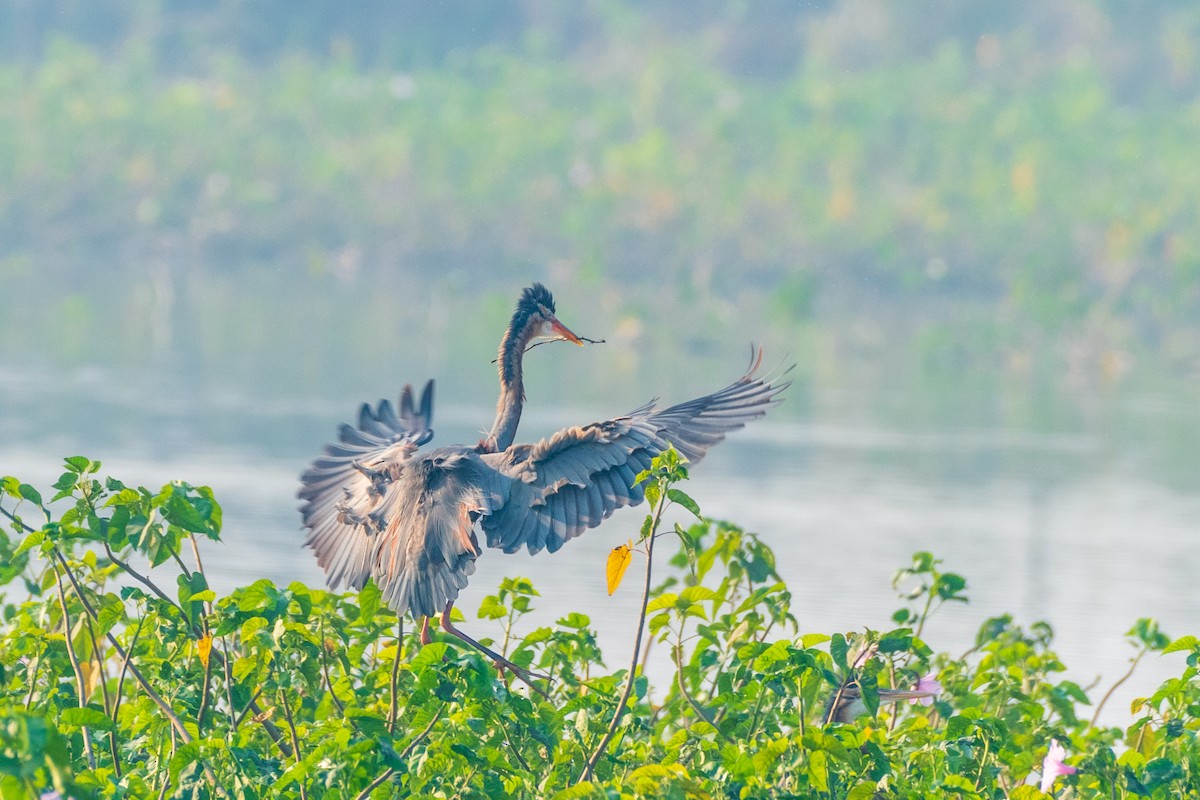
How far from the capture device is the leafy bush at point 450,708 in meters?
4.01

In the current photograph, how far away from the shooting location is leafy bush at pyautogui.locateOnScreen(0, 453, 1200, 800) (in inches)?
158

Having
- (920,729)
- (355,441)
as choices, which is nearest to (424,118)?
(355,441)

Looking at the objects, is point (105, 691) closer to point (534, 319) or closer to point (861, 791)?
point (861, 791)

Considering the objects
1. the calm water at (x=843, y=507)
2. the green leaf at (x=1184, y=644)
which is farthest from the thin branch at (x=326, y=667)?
the calm water at (x=843, y=507)

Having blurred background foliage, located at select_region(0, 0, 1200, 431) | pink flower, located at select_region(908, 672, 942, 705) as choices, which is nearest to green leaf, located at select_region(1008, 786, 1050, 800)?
pink flower, located at select_region(908, 672, 942, 705)

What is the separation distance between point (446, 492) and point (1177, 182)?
19.8 m

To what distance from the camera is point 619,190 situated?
23906 millimetres

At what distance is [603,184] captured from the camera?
950 inches

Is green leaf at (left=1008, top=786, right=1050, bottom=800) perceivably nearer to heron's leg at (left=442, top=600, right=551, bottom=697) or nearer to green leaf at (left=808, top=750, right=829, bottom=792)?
green leaf at (left=808, top=750, right=829, bottom=792)

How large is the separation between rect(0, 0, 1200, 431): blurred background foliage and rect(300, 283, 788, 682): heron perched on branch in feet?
31.6

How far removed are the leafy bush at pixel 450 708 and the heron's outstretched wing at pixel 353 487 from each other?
1.23ft

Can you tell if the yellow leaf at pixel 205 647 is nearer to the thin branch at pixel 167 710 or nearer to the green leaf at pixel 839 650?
the thin branch at pixel 167 710

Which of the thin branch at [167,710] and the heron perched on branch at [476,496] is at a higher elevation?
the heron perched on branch at [476,496]

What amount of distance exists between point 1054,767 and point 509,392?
6.34ft
